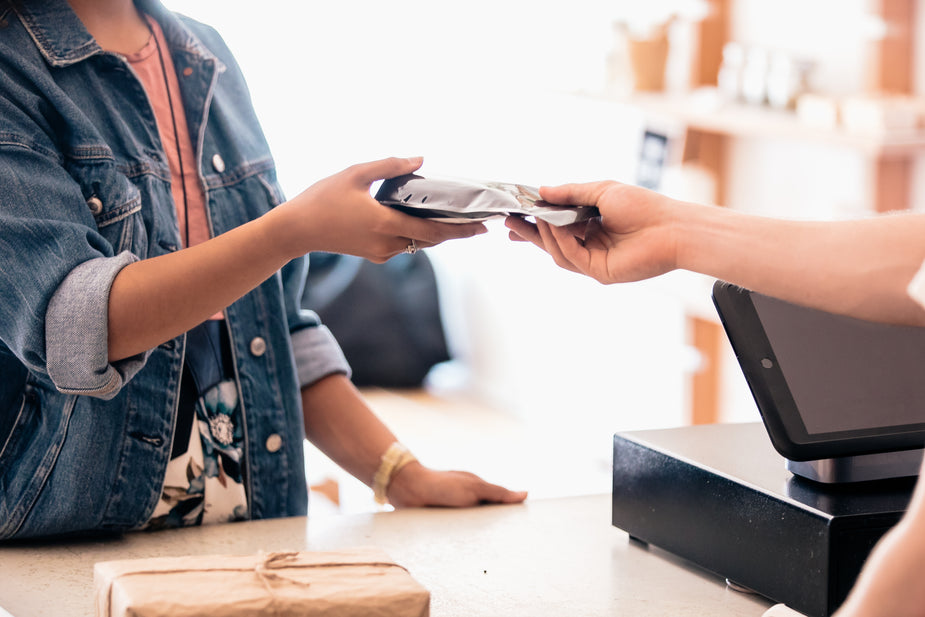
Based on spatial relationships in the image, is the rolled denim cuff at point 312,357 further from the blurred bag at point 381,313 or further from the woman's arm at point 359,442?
the blurred bag at point 381,313

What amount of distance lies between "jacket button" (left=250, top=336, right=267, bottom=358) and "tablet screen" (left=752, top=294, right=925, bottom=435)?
58 centimetres

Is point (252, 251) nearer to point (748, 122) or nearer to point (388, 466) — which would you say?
point (388, 466)

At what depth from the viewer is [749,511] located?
988mm

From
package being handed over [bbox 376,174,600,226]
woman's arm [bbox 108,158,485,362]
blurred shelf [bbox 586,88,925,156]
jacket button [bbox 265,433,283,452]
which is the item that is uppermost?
blurred shelf [bbox 586,88,925,156]

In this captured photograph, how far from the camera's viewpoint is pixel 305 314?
56.1 inches

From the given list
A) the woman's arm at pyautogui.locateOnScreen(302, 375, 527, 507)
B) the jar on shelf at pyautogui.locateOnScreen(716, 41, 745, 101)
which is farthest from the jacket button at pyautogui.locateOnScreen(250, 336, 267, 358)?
the jar on shelf at pyautogui.locateOnScreen(716, 41, 745, 101)

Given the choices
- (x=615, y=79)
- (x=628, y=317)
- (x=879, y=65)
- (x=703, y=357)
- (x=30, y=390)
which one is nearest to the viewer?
(x=30, y=390)

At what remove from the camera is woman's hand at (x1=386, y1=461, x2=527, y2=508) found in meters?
1.29

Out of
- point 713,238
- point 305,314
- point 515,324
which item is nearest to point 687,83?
point 515,324

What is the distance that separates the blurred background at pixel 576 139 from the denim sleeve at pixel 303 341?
4.21 ft

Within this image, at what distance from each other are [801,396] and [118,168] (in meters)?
0.74

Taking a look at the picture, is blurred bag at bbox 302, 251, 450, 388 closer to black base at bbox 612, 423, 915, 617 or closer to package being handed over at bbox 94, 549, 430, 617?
black base at bbox 612, 423, 915, 617

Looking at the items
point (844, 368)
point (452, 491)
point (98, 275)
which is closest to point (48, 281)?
point (98, 275)

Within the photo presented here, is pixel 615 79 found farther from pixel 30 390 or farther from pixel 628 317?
pixel 30 390
